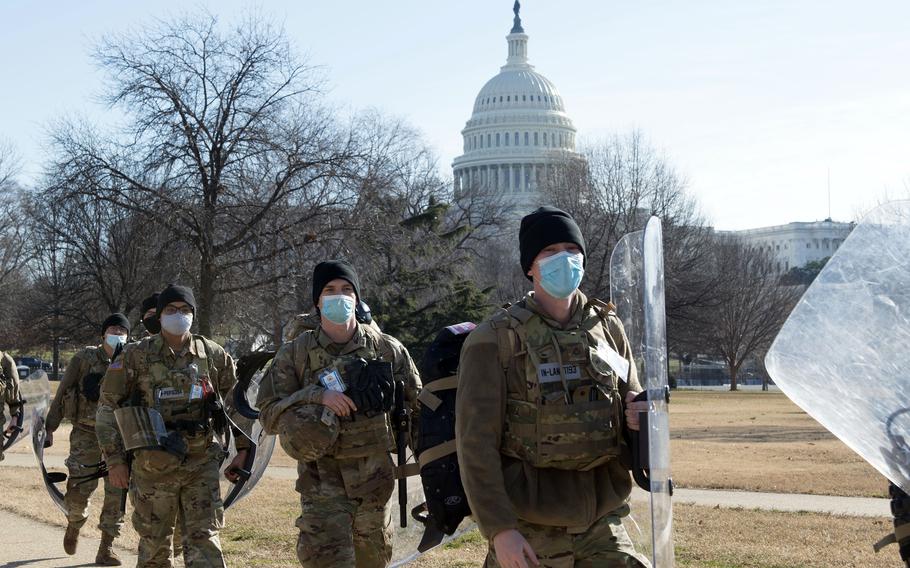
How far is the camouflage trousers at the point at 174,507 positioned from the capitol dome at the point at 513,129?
110451 millimetres

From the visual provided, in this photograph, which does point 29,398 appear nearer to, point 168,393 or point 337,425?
point 168,393

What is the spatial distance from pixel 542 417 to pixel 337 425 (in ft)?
7.88

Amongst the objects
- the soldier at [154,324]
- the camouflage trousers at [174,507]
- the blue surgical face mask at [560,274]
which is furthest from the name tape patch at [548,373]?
the soldier at [154,324]

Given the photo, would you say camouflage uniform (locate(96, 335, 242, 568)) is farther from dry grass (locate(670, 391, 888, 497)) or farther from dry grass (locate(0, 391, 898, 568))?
dry grass (locate(670, 391, 888, 497))

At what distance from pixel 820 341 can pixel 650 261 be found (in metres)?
0.79

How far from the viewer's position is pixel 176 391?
7.68 m

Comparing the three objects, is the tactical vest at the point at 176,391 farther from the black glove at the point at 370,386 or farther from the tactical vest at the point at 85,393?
the tactical vest at the point at 85,393

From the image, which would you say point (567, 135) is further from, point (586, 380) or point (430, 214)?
point (586, 380)

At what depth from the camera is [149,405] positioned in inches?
302

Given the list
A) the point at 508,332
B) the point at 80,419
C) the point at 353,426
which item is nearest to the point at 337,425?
the point at 353,426

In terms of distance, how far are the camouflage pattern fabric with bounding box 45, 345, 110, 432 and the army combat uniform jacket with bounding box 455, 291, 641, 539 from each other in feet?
24.3

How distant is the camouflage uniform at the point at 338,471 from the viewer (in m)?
6.33

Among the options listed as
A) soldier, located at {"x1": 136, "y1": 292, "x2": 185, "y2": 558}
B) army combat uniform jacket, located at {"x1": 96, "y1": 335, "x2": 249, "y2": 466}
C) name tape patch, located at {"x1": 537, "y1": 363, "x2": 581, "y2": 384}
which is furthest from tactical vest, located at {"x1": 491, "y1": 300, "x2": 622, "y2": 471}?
soldier, located at {"x1": 136, "y1": 292, "x2": 185, "y2": 558}

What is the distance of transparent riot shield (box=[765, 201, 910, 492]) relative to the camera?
3.44m
